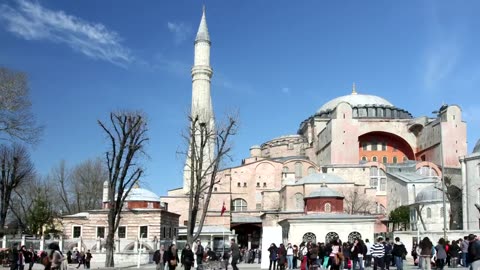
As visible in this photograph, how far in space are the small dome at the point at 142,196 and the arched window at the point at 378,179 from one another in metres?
24.4

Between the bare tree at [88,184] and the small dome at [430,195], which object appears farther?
the bare tree at [88,184]

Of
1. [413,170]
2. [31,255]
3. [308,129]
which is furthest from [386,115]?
[31,255]

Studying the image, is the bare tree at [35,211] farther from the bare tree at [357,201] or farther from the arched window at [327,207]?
the bare tree at [357,201]

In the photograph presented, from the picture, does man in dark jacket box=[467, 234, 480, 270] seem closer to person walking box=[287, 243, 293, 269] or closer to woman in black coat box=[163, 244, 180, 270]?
woman in black coat box=[163, 244, 180, 270]

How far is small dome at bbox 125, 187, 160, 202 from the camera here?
3928 cm

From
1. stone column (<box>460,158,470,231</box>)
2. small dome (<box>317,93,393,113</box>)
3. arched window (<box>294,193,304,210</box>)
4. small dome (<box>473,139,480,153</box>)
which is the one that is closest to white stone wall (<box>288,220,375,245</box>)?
stone column (<box>460,158,470,231</box>)

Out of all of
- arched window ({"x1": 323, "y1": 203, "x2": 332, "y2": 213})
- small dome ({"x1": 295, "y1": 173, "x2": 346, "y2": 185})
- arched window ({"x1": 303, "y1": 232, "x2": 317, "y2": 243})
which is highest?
small dome ({"x1": 295, "y1": 173, "x2": 346, "y2": 185})

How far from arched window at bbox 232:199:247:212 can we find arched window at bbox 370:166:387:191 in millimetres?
12817

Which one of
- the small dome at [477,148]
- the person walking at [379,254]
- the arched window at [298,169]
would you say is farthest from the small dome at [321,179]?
the person walking at [379,254]

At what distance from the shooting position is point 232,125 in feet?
103

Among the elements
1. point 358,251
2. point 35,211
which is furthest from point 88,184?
point 358,251

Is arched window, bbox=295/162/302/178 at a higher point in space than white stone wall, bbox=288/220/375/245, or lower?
higher

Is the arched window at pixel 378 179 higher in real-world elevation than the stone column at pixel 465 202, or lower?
higher

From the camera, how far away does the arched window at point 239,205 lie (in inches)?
2328
